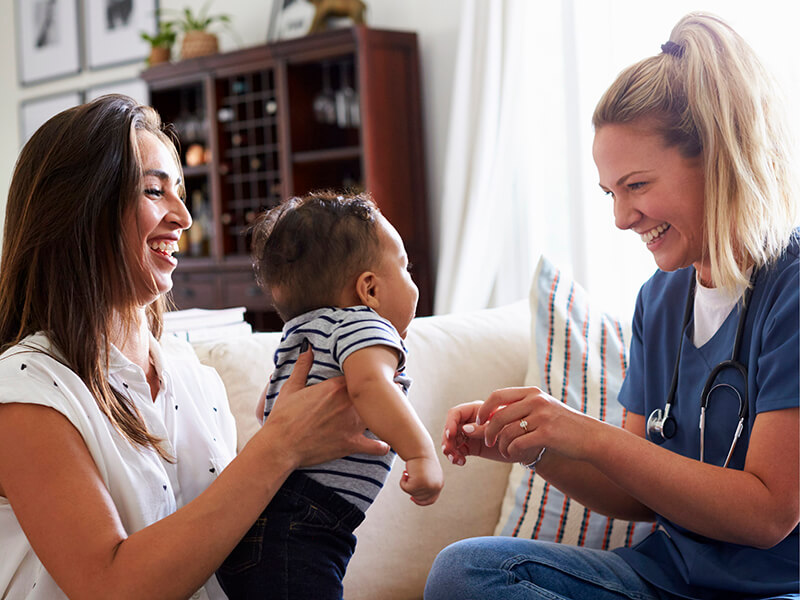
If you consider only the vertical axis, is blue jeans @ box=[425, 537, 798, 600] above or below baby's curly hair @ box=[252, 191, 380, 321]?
below

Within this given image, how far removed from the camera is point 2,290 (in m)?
1.23

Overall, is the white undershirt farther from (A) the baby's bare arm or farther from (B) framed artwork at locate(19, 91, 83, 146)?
(B) framed artwork at locate(19, 91, 83, 146)

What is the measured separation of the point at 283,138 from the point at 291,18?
540 mm

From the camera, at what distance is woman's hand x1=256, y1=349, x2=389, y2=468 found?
3.89 ft

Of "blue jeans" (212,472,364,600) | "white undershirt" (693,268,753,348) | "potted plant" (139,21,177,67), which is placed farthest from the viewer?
"potted plant" (139,21,177,67)

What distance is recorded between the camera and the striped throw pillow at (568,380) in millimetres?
1768

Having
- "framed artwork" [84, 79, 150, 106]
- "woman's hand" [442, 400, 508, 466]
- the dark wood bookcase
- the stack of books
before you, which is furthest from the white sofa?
"framed artwork" [84, 79, 150, 106]

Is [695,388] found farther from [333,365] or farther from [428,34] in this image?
[428,34]

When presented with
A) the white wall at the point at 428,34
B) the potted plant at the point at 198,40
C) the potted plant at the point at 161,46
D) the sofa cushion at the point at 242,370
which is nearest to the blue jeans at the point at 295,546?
the sofa cushion at the point at 242,370

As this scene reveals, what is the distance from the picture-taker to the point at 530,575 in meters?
1.40

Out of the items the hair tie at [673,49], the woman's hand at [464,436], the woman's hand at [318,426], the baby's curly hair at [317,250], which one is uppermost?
the hair tie at [673,49]

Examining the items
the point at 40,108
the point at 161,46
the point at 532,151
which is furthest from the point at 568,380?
the point at 40,108

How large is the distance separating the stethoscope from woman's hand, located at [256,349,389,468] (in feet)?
1.58

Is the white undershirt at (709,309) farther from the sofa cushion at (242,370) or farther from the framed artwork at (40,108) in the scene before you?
the framed artwork at (40,108)
